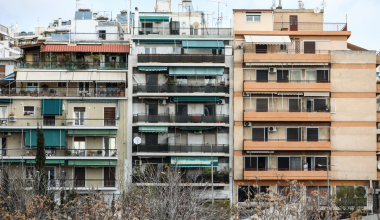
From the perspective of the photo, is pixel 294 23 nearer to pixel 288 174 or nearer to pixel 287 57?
pixel 287 57

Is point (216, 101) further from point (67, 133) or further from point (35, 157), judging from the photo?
point (35, 157)

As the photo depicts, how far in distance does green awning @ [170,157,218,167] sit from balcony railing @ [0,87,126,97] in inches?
281

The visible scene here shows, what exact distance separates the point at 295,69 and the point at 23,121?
76.8 ft

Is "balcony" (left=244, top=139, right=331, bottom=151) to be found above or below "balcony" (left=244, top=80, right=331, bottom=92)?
below

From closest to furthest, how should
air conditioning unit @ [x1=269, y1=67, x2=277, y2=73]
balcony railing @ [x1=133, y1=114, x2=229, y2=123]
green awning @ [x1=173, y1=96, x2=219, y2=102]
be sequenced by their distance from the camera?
balcony railing @ [x1=133, y1=114, x2=229, y2=123] → green awning @ [x1=173, y1=96, x2=219, y2=102] → air conditioning unit @ [x1=269, y1=67, x2=277, y2=73]

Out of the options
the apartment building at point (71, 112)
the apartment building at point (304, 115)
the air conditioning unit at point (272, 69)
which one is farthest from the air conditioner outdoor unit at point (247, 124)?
the apartment building at point (71, 112)

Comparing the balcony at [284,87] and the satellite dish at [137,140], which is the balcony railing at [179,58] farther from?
the satellite dish at [137,140]

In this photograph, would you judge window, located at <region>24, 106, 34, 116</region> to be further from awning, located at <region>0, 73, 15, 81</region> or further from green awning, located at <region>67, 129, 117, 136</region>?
green awning, located at <region>67, 129, 117, 136</region>

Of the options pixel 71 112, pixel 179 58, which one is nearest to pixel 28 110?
pixel 71 112

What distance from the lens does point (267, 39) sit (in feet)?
138

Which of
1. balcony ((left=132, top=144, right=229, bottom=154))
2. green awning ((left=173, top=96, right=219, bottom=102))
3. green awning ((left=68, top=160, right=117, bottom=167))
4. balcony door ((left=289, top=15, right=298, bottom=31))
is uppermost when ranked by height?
balcony door ((left=289, top=15, right=298, bottom=31))

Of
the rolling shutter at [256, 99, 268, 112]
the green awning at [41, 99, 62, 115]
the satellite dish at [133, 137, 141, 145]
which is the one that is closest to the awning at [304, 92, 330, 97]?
the rolling shutter at [256, 99, 268, 112]

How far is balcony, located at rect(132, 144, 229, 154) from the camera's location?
4138 centimetres

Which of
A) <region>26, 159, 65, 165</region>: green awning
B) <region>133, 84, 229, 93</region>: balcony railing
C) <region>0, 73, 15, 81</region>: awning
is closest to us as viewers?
<region>26, 159, 65, 165</region>: green awning
